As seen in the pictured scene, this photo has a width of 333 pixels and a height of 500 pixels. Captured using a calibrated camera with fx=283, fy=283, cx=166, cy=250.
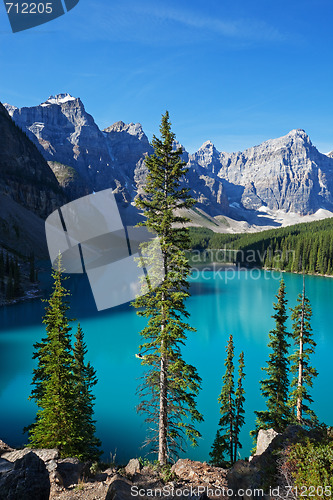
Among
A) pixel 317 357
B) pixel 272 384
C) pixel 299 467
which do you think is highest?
pixel 299 467

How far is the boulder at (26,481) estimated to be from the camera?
24.0ft

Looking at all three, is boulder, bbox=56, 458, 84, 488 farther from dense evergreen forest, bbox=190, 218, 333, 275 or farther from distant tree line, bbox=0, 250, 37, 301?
dense evergreen forest, bbox=190, 218, 333, 275

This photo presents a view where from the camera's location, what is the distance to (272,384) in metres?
18.3

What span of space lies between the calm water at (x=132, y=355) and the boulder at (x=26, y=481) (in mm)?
12266

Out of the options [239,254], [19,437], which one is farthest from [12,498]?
[239,254]

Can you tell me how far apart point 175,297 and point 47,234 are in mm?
139719

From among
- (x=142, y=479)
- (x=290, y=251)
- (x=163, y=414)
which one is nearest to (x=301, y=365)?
(x=163, y=414)

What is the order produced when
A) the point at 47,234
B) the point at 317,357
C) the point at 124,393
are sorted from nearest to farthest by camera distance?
the point at 124,393
the point at 317,357
the point at 47,234

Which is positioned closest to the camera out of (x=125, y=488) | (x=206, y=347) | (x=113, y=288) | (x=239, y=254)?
(x=125, y=488)

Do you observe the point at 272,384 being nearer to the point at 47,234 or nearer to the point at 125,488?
Answer: the point at 125,488

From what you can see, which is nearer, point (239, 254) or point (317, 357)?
point (317, 357)

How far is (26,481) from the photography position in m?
7.58

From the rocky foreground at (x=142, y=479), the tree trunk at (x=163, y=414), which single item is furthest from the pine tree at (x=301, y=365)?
the tree trunk at (x=163, y=414)

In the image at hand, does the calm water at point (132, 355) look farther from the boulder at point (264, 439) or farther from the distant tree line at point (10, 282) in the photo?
the boulder at point (264, 439)
